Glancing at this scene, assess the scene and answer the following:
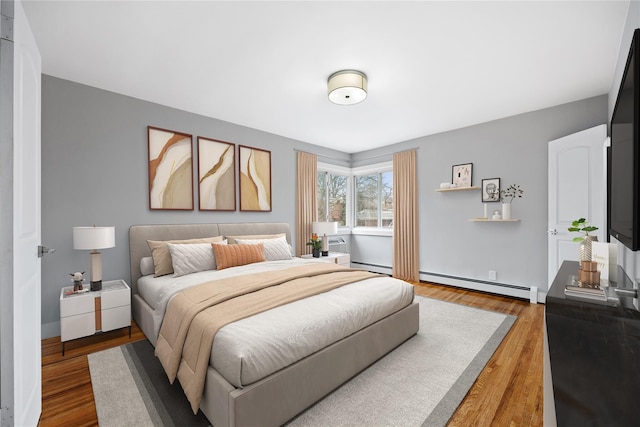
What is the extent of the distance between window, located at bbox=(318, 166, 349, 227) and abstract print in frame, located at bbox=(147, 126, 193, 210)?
8.88 feet

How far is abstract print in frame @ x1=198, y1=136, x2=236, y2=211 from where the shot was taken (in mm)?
3797

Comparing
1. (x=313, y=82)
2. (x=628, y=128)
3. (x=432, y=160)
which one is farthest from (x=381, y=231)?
(x=628, y=128)

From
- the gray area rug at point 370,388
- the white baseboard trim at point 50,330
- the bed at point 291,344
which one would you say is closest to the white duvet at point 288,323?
the bed at point 291,344

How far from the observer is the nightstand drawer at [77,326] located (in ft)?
7.97

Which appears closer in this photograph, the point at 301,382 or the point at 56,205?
the point at 301,382

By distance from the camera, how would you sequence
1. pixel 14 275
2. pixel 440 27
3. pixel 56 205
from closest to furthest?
pixel 14 275, pixel 440 27, pixel 56 205

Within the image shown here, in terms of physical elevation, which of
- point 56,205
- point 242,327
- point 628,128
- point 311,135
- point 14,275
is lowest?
point 242,327

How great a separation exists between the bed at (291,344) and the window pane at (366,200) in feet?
11.0

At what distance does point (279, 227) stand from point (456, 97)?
9.97 feet

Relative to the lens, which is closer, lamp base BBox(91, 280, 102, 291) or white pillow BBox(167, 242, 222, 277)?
lamp base BBox(91, 280, 102, 291)

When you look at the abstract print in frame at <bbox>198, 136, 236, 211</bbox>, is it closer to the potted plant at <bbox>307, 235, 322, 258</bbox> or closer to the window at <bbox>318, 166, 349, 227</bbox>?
the potted plant at <bbox>307, 235, 322, 258</bbox>

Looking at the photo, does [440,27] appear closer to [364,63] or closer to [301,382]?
[364,63]

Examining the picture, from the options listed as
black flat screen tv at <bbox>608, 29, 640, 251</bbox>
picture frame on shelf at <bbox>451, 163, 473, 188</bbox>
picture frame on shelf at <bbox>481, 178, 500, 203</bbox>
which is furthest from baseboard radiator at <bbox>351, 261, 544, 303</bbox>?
black flat screen tv at <bbox>608, 29, 640, 251</bbox>

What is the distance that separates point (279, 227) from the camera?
15.1 feet
